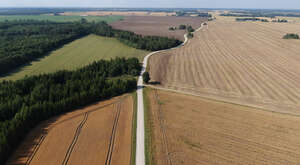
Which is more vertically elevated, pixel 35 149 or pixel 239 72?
pixel 239 72

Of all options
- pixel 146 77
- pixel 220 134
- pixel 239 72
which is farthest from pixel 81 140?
pixel 239 72

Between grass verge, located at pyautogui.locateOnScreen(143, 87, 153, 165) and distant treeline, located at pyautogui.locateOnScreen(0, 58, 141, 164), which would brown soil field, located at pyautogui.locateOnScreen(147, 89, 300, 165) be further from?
distant treeline, located at pyautogui.locateOnScreen(0, 58, 141, 164)

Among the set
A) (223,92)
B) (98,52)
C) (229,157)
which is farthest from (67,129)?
(98,52)

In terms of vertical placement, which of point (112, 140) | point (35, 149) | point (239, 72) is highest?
point (239, 72)

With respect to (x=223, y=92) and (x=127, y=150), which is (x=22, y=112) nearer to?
(x=127, y=150)

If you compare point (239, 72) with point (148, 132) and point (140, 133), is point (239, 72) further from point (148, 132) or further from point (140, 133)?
point (140, 133)

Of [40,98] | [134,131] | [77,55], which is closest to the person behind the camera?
[134,131]

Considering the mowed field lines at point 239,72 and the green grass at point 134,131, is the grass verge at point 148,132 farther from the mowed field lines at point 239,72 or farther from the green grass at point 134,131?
the mowed field lines at point 239,72

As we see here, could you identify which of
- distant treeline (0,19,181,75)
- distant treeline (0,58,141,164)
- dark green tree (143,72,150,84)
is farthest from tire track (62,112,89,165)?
distant treeline (0,19,181,75)
